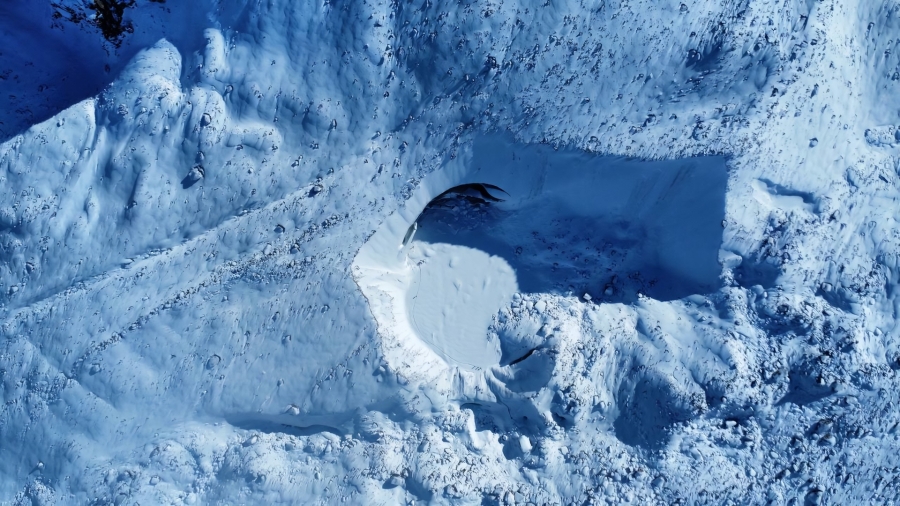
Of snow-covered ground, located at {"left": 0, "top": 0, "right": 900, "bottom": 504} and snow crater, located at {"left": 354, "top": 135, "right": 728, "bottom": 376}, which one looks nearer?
snow-covered ground, located at {"left": 0, "top": 0, "right": 900, "bottom": 504}

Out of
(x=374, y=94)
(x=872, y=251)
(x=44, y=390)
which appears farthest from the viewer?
(x=44, y=390)

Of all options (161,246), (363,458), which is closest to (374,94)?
(161,246)

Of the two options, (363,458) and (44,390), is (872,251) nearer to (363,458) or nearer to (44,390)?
(363,458)

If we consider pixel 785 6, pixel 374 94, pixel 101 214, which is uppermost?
pixel 785 6

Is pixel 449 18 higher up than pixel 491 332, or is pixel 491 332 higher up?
pixel 449 18

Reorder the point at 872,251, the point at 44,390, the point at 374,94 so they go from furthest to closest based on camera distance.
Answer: the point at 44,390 < the point at 374,94 < the point at 872,251

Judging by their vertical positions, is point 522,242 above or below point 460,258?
above

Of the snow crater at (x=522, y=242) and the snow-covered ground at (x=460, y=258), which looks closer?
the snow-covered ground at (x=460, y=258)

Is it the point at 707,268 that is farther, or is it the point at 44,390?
the point at 44,390
